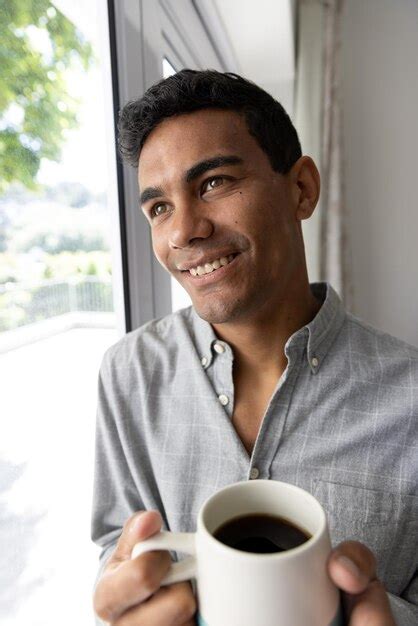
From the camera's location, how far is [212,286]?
733 mm

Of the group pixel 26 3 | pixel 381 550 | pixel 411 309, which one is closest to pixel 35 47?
pixel 26 3

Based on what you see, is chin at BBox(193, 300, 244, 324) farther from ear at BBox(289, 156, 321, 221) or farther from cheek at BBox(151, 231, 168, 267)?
ear at BBox(289, 156, 321, 221)

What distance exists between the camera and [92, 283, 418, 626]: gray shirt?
69 centimetres

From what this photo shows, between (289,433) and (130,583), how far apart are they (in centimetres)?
41

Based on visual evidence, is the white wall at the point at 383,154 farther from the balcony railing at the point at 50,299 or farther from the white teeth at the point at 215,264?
the white teeth at the point at 215,264

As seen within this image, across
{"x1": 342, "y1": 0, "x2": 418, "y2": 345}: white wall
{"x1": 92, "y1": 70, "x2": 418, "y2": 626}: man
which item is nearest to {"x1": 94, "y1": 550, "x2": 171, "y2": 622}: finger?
{"x1": 92, "y1": 70, "x2": 418, "y2": 626}: man

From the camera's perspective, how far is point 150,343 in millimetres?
872

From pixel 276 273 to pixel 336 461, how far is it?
33 centimetres

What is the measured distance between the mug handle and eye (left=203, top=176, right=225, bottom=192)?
55 cm

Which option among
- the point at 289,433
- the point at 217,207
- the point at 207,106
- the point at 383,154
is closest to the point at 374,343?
the point at 289,433

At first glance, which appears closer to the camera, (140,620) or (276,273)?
(140,620)

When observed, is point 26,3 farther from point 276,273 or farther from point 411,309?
point 411,309

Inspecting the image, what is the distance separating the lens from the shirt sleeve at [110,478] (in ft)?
2.62

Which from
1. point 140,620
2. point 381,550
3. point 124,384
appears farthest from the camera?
point 124,384
